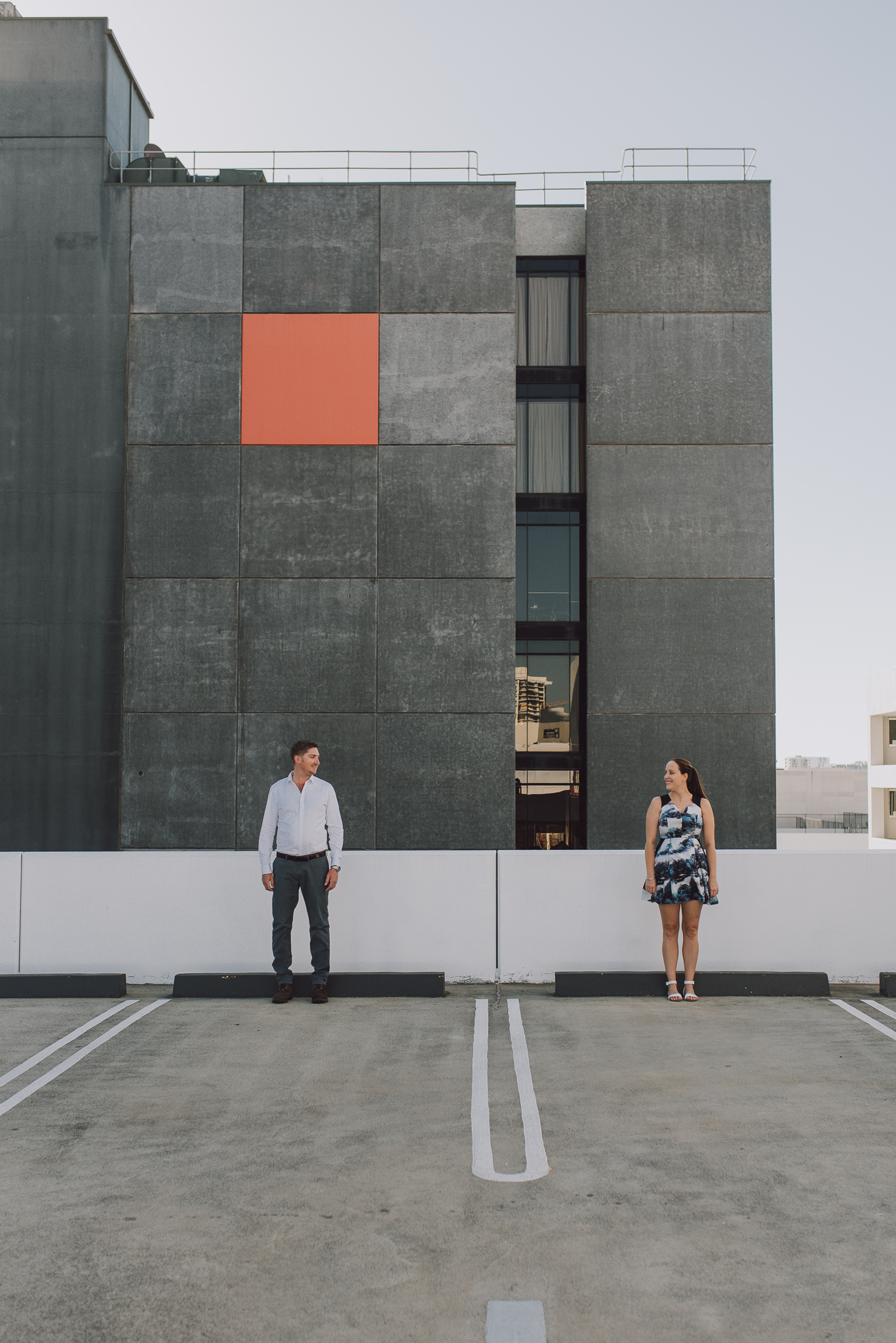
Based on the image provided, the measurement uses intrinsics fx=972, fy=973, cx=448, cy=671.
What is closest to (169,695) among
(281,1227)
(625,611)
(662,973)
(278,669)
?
(278,669)

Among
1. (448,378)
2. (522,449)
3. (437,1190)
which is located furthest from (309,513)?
(437,1190)

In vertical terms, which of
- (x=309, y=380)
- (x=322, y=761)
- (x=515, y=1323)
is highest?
(x=309, y=380)

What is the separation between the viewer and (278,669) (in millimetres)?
14688

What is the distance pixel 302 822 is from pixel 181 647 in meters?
7.87

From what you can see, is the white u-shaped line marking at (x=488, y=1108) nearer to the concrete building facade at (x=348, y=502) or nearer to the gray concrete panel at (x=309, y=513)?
the concrete building facade at (x=348, y=502)

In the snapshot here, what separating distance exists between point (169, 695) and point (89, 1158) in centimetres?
1072

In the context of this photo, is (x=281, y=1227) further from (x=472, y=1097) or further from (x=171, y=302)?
(x=171, y=302)

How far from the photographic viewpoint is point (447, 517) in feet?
48.4

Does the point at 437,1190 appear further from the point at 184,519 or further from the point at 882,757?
the point at 882,757

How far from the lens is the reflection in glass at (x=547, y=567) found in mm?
15555

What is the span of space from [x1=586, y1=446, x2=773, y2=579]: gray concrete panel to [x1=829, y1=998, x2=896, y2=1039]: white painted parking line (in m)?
8.37

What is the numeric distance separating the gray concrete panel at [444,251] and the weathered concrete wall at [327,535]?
32 mm

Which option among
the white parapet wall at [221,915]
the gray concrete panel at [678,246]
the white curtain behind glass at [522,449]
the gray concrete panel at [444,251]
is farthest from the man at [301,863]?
the gray concrete panel at [678,246]

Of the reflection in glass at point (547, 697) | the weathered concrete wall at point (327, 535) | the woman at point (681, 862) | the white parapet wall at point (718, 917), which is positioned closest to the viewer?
the woman at point (681, 862)
